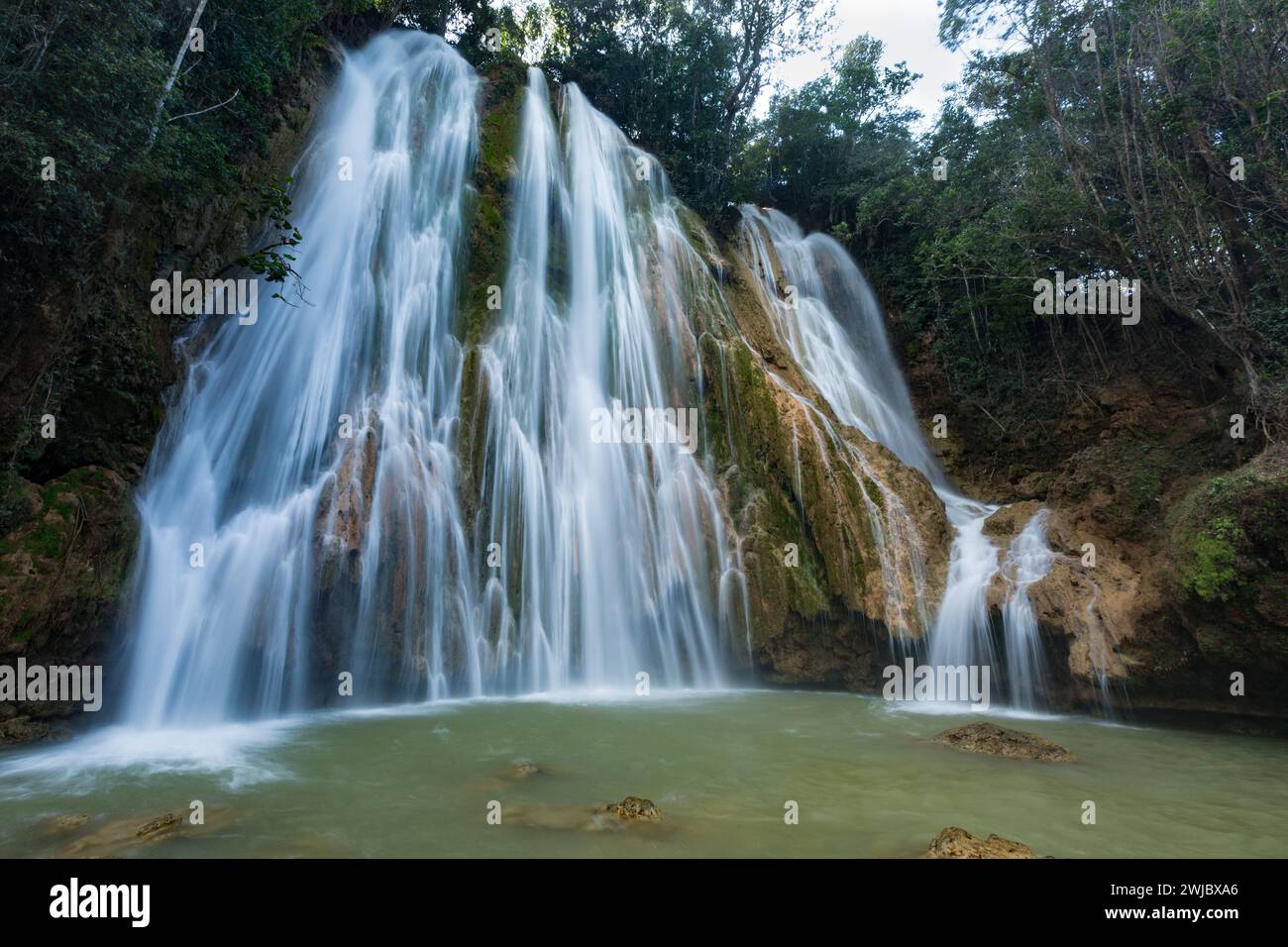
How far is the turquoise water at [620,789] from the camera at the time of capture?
4.67 metres

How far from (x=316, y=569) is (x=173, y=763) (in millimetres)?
3149

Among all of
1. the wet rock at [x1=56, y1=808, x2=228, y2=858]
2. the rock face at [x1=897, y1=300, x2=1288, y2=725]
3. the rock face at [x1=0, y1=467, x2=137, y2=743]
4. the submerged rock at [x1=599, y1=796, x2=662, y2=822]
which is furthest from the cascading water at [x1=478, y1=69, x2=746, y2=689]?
the wet rock at [x1=56, y1=808, x2=228, y2=858]

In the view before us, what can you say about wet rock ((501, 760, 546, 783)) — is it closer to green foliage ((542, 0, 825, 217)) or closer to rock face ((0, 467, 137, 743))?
rock face ((0, 467, 137, 743))

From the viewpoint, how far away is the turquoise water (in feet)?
15.3

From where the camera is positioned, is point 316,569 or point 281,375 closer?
point 316,569

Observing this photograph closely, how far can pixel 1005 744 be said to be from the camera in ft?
23.9

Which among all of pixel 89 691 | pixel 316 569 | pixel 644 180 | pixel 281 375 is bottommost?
pixel 89 691

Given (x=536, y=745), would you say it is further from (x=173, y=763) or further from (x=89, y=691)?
(x=89, y=691)

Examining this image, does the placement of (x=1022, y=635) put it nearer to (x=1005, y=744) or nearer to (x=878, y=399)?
(x=1005, y=744)

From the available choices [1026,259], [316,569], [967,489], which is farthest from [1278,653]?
[316,569]

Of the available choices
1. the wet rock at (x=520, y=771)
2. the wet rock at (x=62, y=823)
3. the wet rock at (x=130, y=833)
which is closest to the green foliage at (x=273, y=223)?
the wet rock at (x=62, y=823)

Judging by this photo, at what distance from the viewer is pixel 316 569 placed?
30.5 feet

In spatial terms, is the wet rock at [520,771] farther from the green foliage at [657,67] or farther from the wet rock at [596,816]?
the green foliage at [657,67]

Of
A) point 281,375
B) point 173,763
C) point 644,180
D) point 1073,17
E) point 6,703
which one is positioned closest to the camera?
point 173,763
